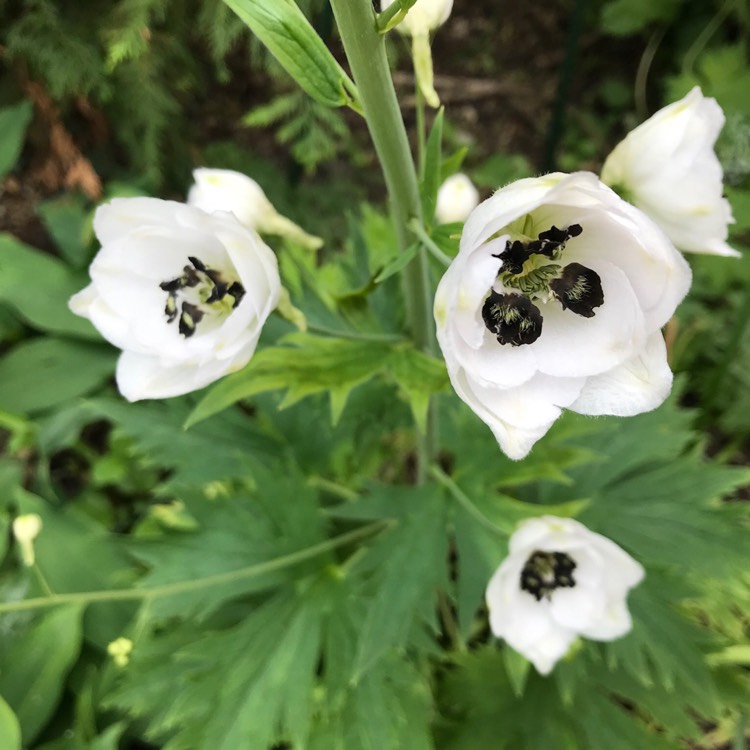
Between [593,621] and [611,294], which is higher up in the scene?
[611,294]

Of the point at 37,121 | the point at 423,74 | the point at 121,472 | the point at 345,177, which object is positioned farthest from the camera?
the point at 345,177

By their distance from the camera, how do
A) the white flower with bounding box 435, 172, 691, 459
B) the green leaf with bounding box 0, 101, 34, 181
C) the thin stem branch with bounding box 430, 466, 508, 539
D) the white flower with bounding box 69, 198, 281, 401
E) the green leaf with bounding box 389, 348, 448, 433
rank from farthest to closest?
the green leaf with bounding box 0, 101, 34, 181 < the thin stem branch with bounding box 430, 466, 508, 539 < the green leaf with bounding box 389, 348, 448, 433 < the white flower with bounding box 69, 198, 281, 401 < the white flower with bounding box 435, 172, 691, 459

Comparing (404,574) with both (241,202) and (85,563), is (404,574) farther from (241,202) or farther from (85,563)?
(85,563)

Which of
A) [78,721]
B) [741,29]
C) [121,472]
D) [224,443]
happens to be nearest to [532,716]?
[224,443]

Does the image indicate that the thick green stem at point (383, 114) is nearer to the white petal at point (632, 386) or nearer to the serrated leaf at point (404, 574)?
the white petal at point (632, 386)

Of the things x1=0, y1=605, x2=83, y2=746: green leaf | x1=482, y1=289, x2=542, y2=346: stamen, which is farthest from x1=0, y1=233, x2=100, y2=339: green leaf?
x1=482, y1=289, x2=542, y2=346: stamen

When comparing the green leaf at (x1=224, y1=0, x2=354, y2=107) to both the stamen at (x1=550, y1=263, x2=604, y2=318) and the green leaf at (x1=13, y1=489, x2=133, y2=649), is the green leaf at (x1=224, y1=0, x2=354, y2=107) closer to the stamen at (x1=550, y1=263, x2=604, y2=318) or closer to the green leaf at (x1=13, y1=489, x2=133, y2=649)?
the stamen at (x1=550, y1=263, x2=604, y2=318)

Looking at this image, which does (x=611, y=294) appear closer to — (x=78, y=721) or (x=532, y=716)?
(x=532, y=716)
